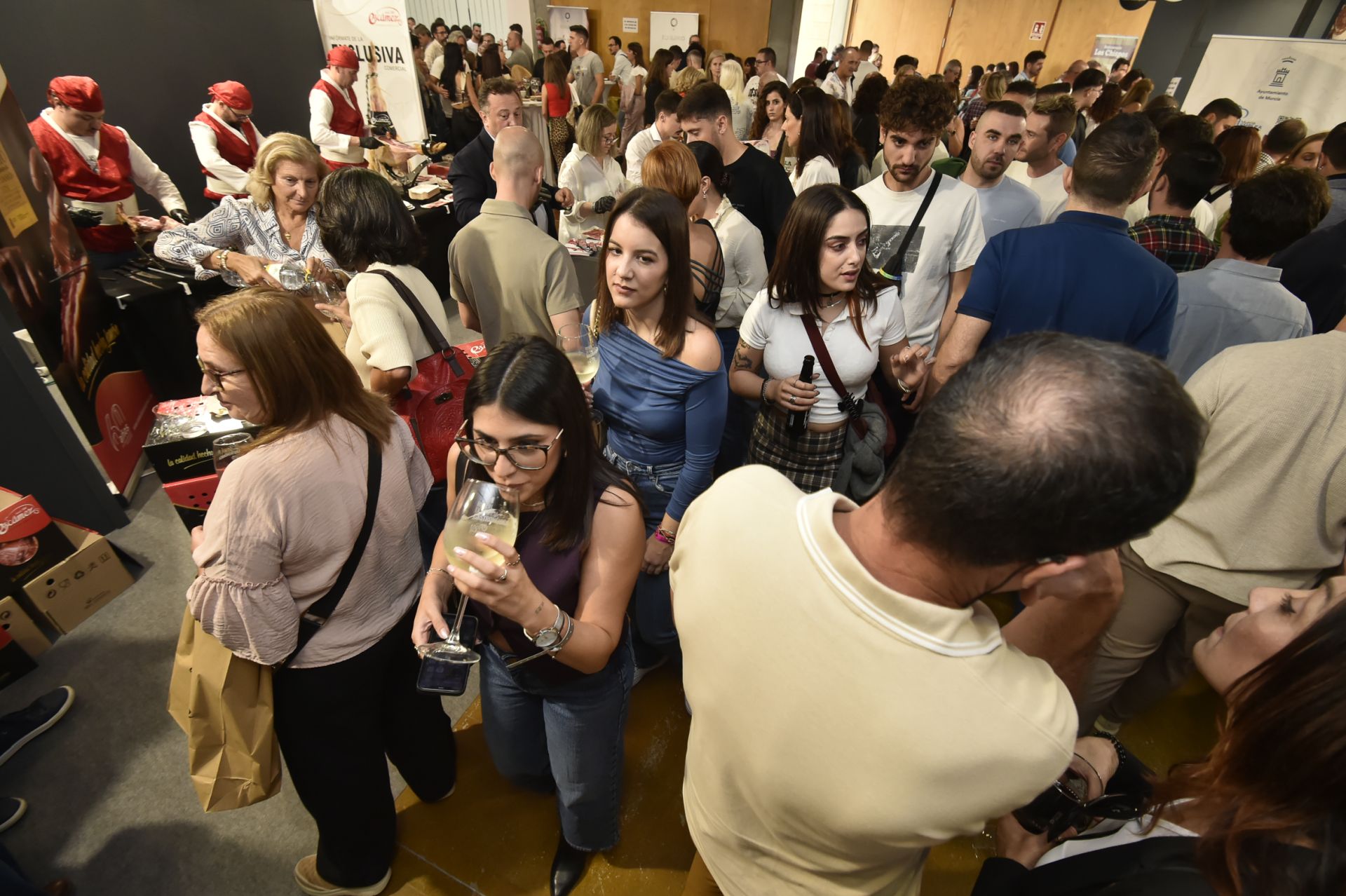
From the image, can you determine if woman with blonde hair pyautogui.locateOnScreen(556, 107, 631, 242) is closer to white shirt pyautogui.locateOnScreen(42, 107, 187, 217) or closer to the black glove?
white shirt pyautogui.locateOnScreen(42, 107, 187, 217)

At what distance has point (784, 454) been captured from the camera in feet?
8.02

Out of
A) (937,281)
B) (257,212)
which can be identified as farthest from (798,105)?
(257,212)

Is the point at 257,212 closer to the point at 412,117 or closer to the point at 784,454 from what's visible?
the point at 784,454

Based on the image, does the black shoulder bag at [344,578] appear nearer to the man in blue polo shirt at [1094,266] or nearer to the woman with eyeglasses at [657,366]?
the woman with eyeglasses at [657,366]

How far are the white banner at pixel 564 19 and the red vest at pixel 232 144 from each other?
10.5 metres

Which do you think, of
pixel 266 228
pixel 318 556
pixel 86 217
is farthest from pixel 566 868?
pixel 86 217

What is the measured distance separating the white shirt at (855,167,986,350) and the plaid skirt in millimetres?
885

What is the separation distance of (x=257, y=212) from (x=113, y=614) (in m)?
2.11

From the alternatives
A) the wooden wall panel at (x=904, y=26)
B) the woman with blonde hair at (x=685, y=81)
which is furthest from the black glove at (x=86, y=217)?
the wooden wall panel at (x=904, y=26)

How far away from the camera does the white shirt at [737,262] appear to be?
307cm

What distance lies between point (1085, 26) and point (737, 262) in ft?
47.2

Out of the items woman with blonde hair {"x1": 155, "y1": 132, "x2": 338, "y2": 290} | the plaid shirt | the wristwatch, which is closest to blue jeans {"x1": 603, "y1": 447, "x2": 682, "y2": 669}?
the wristwatch

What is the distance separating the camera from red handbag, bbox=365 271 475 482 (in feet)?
7.67

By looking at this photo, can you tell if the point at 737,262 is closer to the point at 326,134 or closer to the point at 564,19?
the point at 326,134
